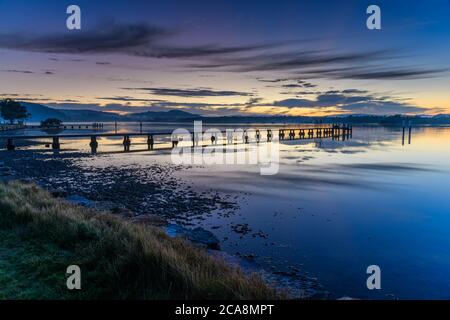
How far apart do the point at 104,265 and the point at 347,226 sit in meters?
8.79

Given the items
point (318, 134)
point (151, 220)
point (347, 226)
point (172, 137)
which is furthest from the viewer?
point (318, 134)

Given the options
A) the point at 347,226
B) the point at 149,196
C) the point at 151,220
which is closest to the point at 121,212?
the point at 151,220

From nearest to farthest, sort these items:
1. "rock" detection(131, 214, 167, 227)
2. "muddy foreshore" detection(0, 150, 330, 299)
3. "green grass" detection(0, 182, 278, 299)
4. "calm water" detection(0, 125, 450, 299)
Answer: "green grass" detection(0, 182, 278, 299) < "muddy foreshore" detection(0, 150, 330, 299) < "calm water" detection(0, 125, 450, 299) < "rock" detection(131, 214, 167, 227)

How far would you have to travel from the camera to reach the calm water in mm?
8273

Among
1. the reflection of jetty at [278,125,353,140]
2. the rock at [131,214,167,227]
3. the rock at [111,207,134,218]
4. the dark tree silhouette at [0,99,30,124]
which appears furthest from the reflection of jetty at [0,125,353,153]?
the dark tree silhouette at [0,99,30,124]

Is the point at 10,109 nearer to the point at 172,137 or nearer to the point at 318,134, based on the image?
the point at 172,137

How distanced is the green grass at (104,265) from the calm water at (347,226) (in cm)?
249

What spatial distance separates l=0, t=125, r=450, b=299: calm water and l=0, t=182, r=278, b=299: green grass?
2.49 metres

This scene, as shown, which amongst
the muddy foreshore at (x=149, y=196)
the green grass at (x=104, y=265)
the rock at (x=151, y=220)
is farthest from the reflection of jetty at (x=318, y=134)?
the green grass at (x=104, y=265)

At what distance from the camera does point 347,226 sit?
12.1m

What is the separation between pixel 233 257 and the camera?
8.38m

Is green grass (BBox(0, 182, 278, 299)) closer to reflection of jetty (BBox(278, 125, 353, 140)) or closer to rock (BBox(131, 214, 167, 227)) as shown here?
rock (BBox(131, 214, 167, 227))
